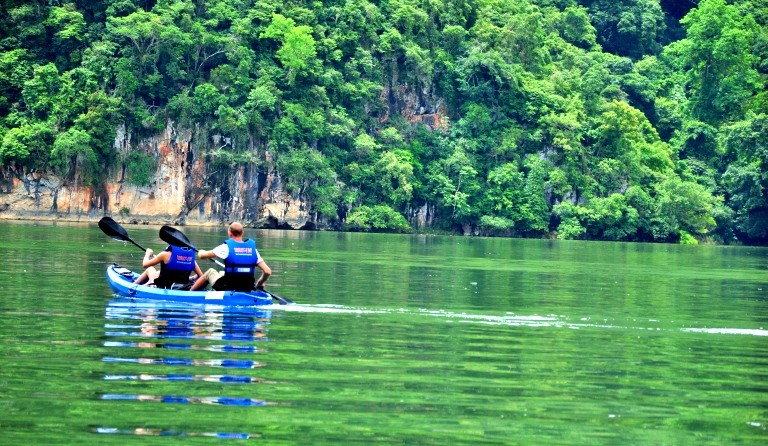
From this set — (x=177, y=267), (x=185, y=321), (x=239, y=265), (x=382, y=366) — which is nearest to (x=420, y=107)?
(x=177, y=267)

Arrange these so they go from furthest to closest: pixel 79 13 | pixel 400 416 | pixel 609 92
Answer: pixel 609 92 < pixel 79 13 < pixel 400 416

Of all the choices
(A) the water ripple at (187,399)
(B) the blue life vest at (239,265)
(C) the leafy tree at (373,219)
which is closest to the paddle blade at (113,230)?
(B) the blue life vest at (239,265)

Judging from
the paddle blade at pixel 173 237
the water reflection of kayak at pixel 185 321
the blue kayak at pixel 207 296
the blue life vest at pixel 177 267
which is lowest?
the water reflection of kayak at pixel 185 321

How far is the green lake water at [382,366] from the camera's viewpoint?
11.9 meters

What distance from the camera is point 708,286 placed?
34406 mm

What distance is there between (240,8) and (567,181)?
2352cm

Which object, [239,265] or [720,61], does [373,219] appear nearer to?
[720,61]

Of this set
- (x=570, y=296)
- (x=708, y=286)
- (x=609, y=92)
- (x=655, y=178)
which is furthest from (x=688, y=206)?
(x=570, y=296)

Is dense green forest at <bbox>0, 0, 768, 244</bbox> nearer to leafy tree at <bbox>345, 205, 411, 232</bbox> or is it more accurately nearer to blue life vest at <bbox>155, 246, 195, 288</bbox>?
leafy tree at <bbox>345, 205, 411, 232</bbox>

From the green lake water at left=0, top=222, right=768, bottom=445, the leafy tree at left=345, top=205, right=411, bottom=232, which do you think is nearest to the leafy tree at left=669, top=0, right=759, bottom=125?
the leafy tree at left=345, top=205, right=411, bottom=232

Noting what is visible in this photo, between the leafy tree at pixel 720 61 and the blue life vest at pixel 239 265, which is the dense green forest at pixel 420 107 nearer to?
the leafy tree at pixel 720 61

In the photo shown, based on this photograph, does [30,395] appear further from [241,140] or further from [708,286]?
[241,140]

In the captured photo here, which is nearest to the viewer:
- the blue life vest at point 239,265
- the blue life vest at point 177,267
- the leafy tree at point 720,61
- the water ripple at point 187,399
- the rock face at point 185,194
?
the water ripple at point 187,399

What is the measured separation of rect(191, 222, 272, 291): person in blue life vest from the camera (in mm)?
22312
